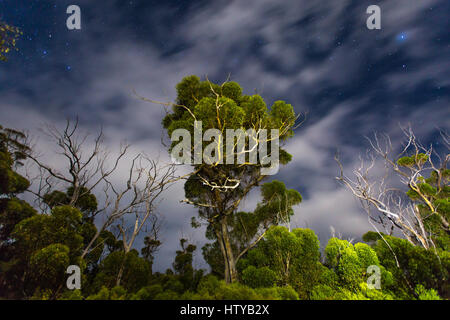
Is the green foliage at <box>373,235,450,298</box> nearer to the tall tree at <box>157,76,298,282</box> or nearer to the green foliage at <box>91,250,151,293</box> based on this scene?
the tall tree at <box>157,76,298,282</box>

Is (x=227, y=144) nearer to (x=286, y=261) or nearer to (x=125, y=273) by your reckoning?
(x=286, y=261)

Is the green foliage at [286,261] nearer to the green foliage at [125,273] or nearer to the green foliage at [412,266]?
the green foliage at [412,266]

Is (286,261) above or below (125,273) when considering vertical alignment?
above

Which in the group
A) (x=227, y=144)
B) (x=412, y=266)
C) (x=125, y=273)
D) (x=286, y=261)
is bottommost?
(x=125, y=273)

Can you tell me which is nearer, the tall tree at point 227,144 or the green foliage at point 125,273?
the green foliage at point 125,273

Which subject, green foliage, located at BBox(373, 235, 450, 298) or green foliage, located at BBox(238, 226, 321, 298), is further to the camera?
green foliage, located at BBox(238, 226, 321, 298)

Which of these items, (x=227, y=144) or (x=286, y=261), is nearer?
(x=286, y=261)

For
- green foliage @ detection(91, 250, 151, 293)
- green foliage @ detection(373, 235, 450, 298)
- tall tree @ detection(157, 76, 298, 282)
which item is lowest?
green foliage @ detection(91, 250, 151, 293)

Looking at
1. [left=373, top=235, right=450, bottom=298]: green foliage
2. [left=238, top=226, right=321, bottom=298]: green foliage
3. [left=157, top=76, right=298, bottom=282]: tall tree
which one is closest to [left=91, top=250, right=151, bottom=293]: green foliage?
[left=157, top=76, right=298, bottom=282]: tall tree

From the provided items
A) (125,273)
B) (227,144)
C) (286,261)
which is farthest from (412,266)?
(125,273)

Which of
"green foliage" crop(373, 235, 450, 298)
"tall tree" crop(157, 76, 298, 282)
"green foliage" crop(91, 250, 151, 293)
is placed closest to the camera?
"green foliage" crop(373, 235, 450, 298)

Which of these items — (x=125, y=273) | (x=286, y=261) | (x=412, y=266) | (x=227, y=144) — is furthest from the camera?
(x=227, y=144)

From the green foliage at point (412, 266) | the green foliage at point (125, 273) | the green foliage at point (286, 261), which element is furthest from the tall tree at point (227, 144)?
the green foliage at point (412, 266)
